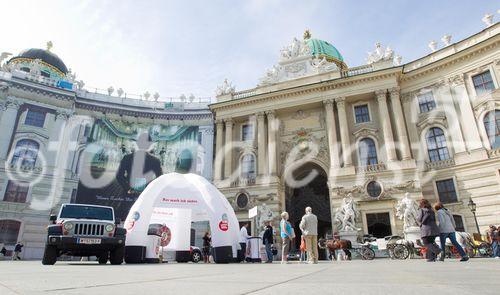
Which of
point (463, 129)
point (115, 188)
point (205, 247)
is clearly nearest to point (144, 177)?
point (115, 188)

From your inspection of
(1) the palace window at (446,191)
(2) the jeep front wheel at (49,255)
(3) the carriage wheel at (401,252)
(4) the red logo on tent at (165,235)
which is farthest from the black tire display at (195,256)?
(1) the palace window at (446,191)

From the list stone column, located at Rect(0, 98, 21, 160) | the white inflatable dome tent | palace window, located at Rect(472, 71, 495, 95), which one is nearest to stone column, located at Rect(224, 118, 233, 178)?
the white inflatable dome tent

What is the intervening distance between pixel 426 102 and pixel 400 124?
10.6 feet

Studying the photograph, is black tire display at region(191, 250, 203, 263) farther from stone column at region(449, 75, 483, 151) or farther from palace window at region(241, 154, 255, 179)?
stone column at region(449, 75, 483, 151)

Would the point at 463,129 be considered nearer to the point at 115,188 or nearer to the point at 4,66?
the point at 115,188

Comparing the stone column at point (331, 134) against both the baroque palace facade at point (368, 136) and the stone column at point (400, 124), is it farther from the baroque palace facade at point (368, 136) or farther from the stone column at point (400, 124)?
the stone column at point (400, 124)

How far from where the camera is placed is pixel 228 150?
2888 centimetres

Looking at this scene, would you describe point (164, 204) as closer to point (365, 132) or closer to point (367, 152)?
point (367, 152)

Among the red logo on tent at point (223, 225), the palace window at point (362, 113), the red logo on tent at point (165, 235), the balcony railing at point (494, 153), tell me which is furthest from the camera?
the palace window at point (362, 113)

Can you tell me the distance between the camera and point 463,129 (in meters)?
22.2

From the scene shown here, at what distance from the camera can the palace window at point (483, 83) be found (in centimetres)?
2177

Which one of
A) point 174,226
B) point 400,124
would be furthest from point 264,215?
point 400,124

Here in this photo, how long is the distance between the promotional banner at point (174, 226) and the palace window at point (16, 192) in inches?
692

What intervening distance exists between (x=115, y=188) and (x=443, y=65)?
1150 inches
